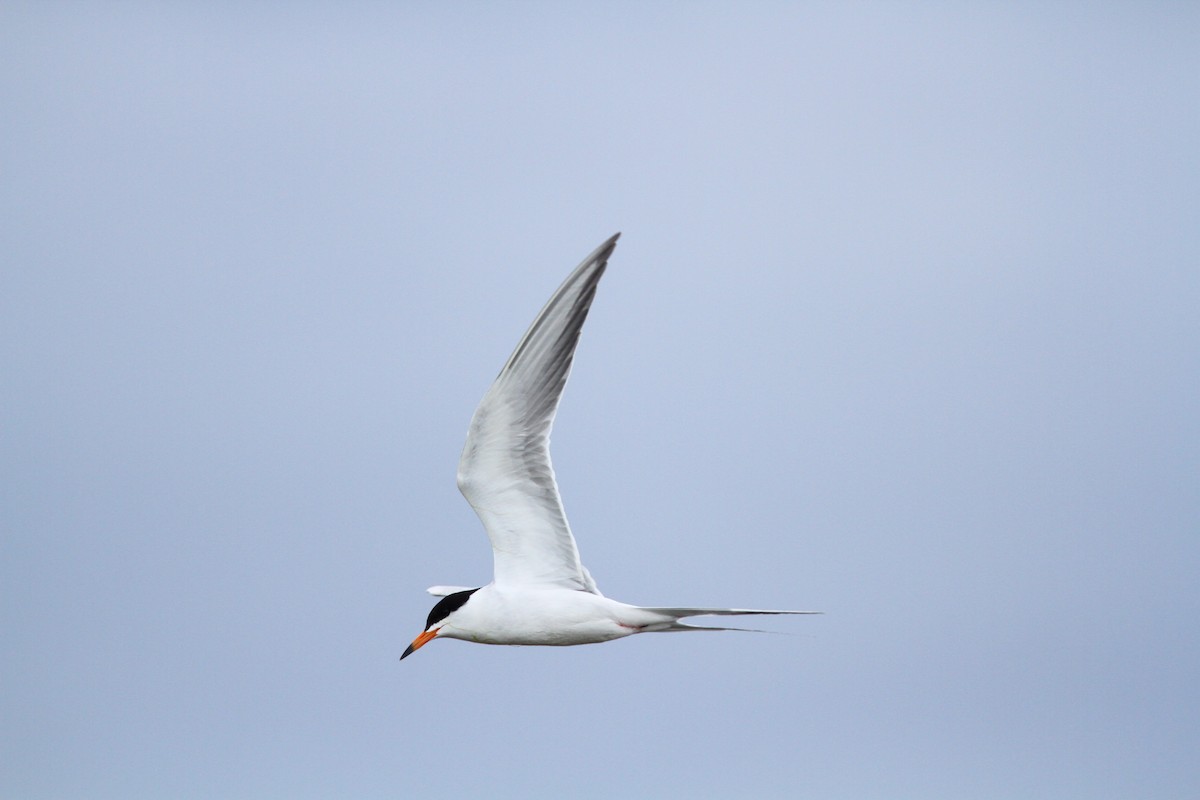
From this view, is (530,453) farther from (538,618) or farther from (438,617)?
(438,617)

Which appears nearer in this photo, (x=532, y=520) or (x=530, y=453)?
(x=530, y=453)

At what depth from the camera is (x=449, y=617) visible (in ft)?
17.7

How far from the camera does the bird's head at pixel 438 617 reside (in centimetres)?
541

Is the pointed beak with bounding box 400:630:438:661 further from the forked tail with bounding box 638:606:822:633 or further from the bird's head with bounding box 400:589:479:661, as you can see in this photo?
the forked tail with bounding box 638:606:822:633

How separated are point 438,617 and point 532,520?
0.71 metres

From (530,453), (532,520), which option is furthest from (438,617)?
(530,453)

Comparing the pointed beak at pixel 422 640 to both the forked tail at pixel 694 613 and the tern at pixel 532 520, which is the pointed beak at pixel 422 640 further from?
the forked tail at pixel 694 613

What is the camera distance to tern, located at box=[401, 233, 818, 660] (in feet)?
16.0

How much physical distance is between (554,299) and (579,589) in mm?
1629

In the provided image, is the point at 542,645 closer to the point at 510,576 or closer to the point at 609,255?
the point at 510,576

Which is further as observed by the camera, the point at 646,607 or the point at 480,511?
the point at 480,511

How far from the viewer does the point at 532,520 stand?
539 cm

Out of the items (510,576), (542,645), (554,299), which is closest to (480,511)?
(510,576)

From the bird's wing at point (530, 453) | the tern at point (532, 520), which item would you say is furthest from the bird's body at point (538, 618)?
the bird's wing at point (530, 453)
